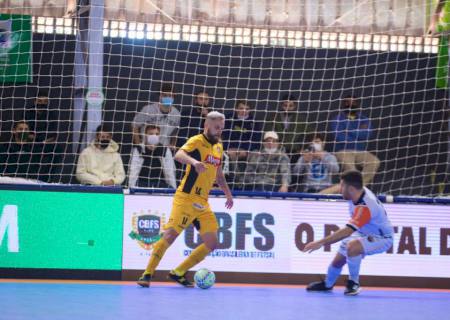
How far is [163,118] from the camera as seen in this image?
13.6 meters

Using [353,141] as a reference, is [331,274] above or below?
below

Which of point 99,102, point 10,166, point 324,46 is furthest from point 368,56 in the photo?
point 10,166

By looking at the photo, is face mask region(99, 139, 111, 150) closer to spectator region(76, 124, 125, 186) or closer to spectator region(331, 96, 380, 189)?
spectator region(76, 124, 125, 186)

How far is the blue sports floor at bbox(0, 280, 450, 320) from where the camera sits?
7859mm

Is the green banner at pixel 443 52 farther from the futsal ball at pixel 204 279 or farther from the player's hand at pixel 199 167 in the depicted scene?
the player's hand at pixel 199 167

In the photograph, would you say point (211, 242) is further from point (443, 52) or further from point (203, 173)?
point (443, 52)

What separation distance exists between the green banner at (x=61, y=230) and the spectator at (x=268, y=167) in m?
2.35

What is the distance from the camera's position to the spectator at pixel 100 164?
12648 millimetres

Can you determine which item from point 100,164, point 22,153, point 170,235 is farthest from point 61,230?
point 22,153

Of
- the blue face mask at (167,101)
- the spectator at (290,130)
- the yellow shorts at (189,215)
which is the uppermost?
the blue face mask at (167,101)

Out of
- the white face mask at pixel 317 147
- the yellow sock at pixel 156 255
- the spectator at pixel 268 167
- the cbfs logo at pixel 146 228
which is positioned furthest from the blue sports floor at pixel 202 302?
the white face mask at pixel 317 147

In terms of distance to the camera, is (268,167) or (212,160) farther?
(268,167)

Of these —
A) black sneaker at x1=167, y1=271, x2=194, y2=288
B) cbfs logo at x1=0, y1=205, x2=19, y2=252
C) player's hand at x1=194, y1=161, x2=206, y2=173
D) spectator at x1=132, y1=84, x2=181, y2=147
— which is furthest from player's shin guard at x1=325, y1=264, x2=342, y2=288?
cbfs logo at x1=0, y1=205, x2=19, y2=252

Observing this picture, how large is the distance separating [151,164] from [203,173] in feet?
7.77
